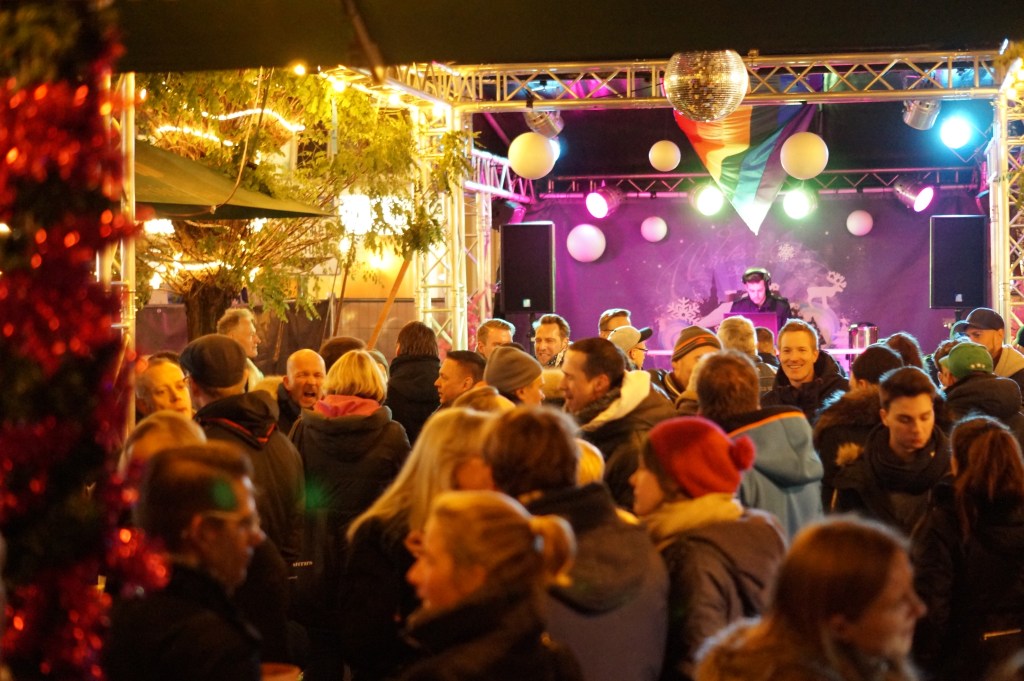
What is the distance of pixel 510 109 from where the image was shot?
12453 mm

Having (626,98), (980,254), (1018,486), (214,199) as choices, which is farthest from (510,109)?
(1018,486)

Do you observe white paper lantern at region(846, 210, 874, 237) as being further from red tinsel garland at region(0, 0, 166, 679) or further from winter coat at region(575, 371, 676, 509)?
red tinsel garland at region(0, 0, 166, 679)

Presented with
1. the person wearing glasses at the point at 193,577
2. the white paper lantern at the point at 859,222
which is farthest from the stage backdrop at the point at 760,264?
the person wearing glasses at the point at 193,577

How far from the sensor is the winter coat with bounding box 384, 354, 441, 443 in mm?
6367

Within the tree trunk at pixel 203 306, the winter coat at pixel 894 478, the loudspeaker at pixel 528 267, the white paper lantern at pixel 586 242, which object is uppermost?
the white paper lantern at pixel 586 242

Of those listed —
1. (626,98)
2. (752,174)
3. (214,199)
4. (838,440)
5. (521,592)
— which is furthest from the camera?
(752,174)

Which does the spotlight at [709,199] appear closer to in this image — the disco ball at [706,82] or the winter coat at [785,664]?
the disco ball at [706,82]

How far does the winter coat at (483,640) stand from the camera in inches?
78.8

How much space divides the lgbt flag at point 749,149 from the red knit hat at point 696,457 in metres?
12.8

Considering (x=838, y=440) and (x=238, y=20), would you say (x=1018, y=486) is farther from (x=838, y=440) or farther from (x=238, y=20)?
(x=238, y=20)

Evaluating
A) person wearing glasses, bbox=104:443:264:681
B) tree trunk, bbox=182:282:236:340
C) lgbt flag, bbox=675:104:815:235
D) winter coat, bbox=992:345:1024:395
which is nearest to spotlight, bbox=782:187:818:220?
lgbt flag, bbox=675:104:815:235

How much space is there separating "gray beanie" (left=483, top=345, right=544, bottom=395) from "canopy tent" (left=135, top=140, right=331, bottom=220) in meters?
1.48

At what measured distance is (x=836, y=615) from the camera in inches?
77.5

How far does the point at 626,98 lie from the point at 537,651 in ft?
35.4
